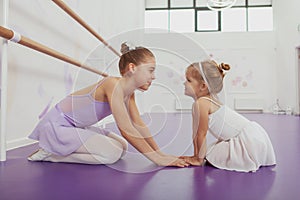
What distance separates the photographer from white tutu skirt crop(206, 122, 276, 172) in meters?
1.15

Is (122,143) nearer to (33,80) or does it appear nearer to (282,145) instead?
(33,80)

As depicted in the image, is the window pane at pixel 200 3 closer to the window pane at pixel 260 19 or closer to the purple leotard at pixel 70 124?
the window pane at pixel 260 19

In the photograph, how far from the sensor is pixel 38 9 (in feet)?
6.38

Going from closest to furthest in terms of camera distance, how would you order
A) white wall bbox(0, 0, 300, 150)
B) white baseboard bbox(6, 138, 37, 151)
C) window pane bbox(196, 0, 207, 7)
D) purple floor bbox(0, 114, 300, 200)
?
purple floor bbox(0, 114, 300, 200)
white wall bbox(0, 0, 300, 150)
white baseboard bbox(6, 138, 37, 151)
window pane bbox(196, 0, 207, 7)

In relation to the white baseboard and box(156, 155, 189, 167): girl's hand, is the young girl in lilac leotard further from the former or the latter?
the white baseboard

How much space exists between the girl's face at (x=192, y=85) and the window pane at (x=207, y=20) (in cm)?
645

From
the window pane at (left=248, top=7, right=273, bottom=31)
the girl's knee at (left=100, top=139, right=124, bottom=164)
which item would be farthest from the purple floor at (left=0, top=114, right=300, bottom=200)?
the window pane at (left=248, top=7, right=273, bottom=31)

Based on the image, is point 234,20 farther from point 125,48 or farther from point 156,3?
point 125,48

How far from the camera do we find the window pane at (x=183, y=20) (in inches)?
294

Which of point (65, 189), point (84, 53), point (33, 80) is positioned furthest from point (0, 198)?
point (84, 53)

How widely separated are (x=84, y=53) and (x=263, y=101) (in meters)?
5.30

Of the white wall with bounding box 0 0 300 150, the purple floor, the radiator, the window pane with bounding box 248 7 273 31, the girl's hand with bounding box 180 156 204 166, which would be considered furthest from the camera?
the window pane with bounding box 248 7 273 31

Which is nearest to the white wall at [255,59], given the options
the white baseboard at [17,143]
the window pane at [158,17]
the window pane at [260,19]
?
the window pane at [260,19]

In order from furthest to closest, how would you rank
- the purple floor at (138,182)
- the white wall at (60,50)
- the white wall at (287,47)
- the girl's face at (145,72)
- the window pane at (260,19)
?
the window pane at (260,19), the white wall at (287,47), the white wall at (60,50), the girl's face at (145,72), the purple floor at (138,182)
